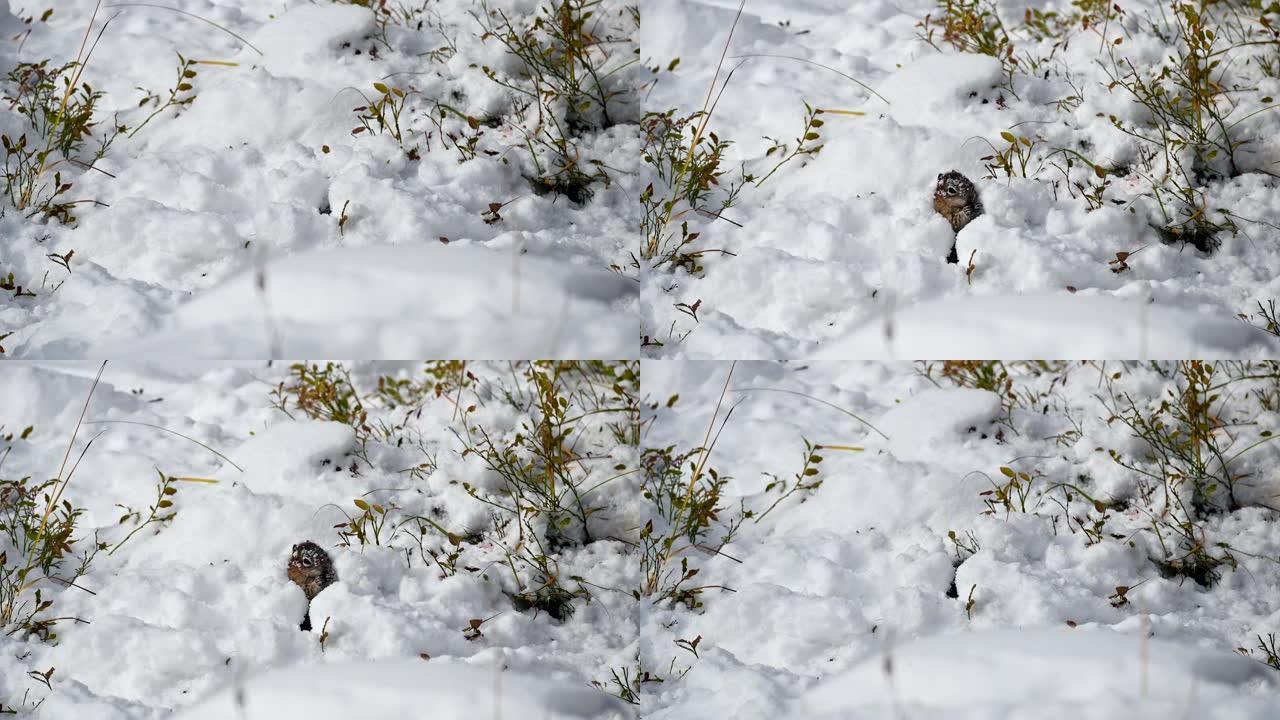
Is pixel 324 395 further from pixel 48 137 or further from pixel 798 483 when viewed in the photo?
pixel 798 483

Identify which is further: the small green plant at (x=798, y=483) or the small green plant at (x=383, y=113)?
the small green plant at (x=383, y=113)

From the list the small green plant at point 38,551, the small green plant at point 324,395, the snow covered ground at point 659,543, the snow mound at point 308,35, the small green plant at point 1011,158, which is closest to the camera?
the snow covered ground at point 659,543

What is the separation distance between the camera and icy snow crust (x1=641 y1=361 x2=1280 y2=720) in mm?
2516

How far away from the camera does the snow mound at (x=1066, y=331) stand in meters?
3.15

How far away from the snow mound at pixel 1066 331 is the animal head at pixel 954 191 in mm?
418

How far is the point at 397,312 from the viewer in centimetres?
310

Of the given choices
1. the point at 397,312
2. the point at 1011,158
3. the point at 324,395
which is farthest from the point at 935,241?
the point at 324,395

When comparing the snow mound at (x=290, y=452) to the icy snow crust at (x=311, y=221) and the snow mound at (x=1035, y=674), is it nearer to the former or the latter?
the icy snow crust at (x=311, y=221)

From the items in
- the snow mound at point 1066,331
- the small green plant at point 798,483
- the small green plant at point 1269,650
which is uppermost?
the snow mound at point 1066,331

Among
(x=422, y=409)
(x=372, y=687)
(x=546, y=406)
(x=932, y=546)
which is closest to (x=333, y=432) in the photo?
(x=422, y=409)

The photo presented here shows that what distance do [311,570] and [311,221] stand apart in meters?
1.21

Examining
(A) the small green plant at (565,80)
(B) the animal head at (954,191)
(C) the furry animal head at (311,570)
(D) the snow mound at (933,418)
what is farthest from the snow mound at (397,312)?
(B) the animal head at (954,191)

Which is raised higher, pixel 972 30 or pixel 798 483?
pixel 972 30

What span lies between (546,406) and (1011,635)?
60.5 inches
